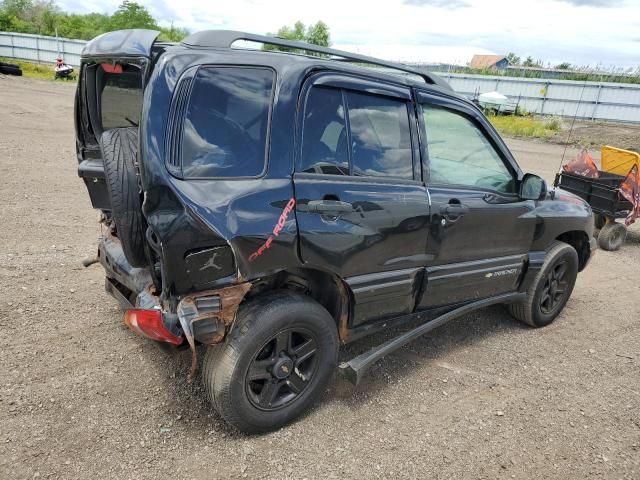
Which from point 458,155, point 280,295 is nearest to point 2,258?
point 280,295

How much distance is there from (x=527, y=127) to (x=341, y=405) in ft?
72.6

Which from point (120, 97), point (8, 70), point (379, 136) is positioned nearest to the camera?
point (379, 136)

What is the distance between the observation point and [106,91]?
3.28 meters

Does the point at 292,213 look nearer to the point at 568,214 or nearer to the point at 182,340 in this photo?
the point at 182,340

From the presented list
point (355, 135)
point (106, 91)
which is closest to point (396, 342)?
point (355, 135)

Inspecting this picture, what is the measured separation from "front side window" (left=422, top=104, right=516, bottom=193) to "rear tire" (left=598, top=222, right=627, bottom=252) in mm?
4083

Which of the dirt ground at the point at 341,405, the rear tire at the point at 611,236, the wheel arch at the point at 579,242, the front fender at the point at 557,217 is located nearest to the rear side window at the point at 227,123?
the dirt ground at the point at 341,405

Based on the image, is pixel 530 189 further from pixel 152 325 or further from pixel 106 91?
pixel 106 91

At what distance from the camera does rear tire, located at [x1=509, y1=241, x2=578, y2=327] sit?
13.7 ft

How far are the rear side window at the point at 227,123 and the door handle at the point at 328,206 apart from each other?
1.09 ft

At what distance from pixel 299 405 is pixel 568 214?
9.19ft

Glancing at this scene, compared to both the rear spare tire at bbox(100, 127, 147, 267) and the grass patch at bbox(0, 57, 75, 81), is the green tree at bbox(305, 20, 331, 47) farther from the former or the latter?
the rear spare tire at bbox(100, 127, 147, 267)

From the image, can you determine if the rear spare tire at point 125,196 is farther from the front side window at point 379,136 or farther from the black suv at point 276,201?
the front side window at point 379,136

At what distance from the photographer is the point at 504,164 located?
3.70 m
